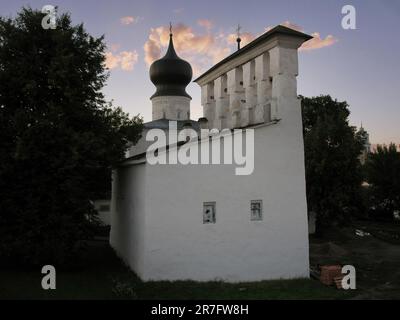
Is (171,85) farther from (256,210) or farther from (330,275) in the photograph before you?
(330,275)

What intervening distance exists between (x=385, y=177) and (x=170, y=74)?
22.7m

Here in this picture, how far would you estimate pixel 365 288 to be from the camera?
14.0 meters

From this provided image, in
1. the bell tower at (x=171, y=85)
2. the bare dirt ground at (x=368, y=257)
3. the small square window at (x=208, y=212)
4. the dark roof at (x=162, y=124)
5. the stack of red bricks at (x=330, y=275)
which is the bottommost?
the bare dirt ground at (x=368, y=257)

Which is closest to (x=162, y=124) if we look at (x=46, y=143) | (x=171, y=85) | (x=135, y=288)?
(x=171, y=85)

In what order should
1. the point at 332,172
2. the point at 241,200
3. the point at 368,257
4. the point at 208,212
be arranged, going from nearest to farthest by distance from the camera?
the point at 208,212 → the point at 241,200 → the point at 368,257 → the point at 332,172

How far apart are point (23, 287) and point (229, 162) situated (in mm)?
7617

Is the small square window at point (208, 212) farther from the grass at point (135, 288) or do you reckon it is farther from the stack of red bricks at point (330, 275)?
the stack of red bricks at point (330, 275)

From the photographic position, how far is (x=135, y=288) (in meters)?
12.2

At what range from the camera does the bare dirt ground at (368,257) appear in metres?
14.0

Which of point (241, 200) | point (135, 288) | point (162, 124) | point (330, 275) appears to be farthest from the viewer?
point (162, 124)

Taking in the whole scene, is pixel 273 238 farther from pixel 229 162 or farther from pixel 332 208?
pixel 332 208

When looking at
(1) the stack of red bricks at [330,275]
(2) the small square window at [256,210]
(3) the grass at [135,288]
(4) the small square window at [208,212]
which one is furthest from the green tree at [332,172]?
(4) the small square window at [208,212]

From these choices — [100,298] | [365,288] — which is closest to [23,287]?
[100,298]

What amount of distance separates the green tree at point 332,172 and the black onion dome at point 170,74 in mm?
13584
